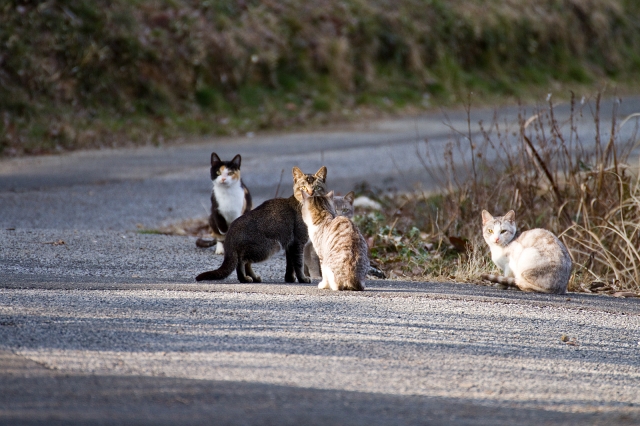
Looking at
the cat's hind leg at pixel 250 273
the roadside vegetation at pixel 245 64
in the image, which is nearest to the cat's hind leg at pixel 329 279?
the cat's hind leg at pixel 250 273

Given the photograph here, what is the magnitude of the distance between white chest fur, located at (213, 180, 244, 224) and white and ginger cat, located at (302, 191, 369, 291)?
2021 millimetres

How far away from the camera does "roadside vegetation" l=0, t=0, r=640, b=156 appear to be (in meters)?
17.0

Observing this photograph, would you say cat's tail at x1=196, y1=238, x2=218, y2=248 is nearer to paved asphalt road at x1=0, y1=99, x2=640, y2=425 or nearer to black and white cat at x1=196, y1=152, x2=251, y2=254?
black and white cat at x1=196, y1=152, x2=251, y2=254

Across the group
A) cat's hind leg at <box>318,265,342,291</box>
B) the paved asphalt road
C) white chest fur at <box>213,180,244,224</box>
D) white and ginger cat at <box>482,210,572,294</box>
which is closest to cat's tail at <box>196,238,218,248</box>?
the paved asphalt road

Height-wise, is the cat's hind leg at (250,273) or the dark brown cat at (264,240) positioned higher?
the dark brown cat at (264,240)

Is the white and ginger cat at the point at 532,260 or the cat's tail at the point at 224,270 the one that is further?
the white and ginger cat at the point at 532,260

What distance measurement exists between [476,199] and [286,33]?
1350cm

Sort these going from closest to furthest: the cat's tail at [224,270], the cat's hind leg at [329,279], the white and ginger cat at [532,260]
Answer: the cat's hind leg at [329,279] < the cat's tail at [224,270] < the white and ginger cat at [532,260]

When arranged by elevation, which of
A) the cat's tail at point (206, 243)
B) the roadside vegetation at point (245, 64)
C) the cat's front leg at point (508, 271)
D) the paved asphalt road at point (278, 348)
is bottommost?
the paved asphalt road at point (278, 348)

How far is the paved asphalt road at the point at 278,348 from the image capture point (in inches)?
163

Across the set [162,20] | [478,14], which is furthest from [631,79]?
[162,20]

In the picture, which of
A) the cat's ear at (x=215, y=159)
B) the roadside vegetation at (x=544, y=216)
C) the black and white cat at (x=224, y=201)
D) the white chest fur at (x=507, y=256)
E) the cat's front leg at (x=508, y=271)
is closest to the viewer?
the white chest fur at (x=507, y=256)

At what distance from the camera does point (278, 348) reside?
16.5ft

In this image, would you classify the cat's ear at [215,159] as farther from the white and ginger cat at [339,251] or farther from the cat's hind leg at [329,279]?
the cat's hind leg at [329,279]
